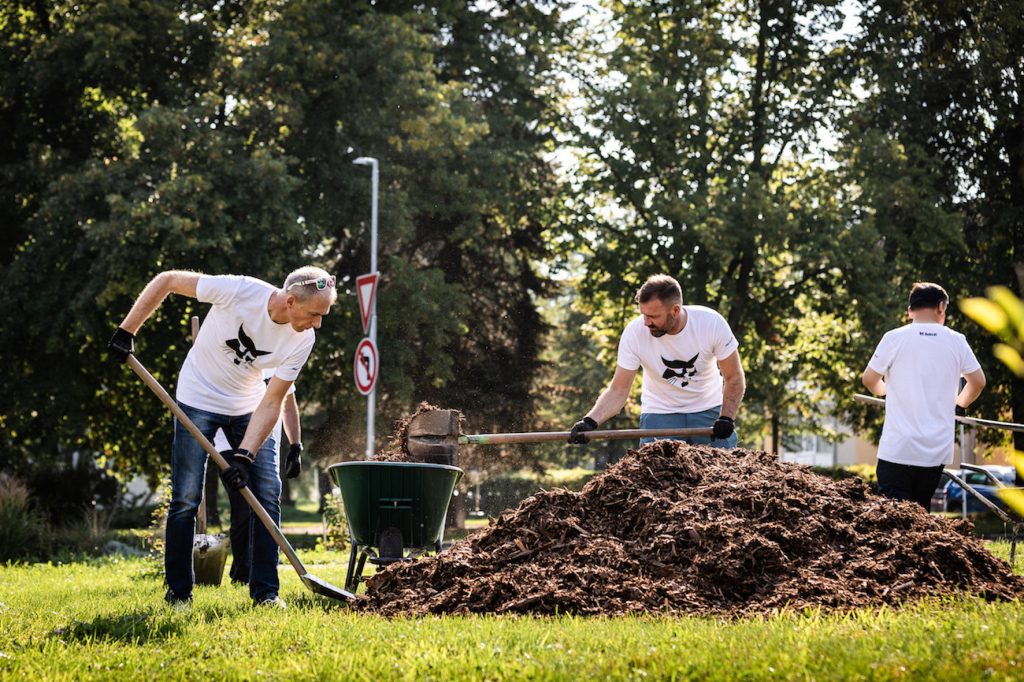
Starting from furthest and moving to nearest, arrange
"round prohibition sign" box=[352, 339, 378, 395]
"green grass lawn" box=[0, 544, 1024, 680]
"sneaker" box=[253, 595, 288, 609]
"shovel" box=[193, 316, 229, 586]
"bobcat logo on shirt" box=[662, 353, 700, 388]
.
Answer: "round prohibition sign" box=[352, 339, 378, 395], "shovel" box=[193, 316, 229, 586], "bobcat logo on shirt" box=[662, 353, 700, 388], "sneaker" box=[253, 595, 288, 609], "green grass lawn" box=[0, 544, 1024, 680]

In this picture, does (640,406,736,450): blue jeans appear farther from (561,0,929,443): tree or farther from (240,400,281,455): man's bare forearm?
(561,0,929,443): tree

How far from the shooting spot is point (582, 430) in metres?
7.62

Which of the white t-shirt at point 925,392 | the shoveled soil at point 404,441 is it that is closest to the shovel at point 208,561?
the shoveled soil at point 404,441

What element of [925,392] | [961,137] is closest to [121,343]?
[925,392]

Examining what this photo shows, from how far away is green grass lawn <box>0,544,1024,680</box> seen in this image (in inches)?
149

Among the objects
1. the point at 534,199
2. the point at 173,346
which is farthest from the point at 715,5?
the point at 173,346

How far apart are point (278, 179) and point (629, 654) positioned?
1623 cm

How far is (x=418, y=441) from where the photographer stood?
854 cm

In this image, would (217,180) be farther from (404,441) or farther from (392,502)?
(392,502)

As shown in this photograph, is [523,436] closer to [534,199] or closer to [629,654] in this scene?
[629,654]

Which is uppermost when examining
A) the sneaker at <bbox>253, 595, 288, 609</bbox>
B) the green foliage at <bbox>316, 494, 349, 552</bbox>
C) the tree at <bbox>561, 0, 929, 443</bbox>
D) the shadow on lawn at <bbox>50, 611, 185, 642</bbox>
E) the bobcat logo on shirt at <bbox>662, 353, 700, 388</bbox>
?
the tree at <bbox>561, 0, 929, 443</bbox>

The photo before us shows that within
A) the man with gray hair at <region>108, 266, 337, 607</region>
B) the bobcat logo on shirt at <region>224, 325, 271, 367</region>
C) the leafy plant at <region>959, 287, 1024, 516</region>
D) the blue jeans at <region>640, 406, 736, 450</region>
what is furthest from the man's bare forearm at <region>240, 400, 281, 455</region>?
the leafy plant at <region>959, 287, 1024, 516</region>

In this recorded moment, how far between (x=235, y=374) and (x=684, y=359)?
2922 mm

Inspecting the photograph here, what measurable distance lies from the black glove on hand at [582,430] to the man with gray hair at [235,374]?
1983 millimetres
